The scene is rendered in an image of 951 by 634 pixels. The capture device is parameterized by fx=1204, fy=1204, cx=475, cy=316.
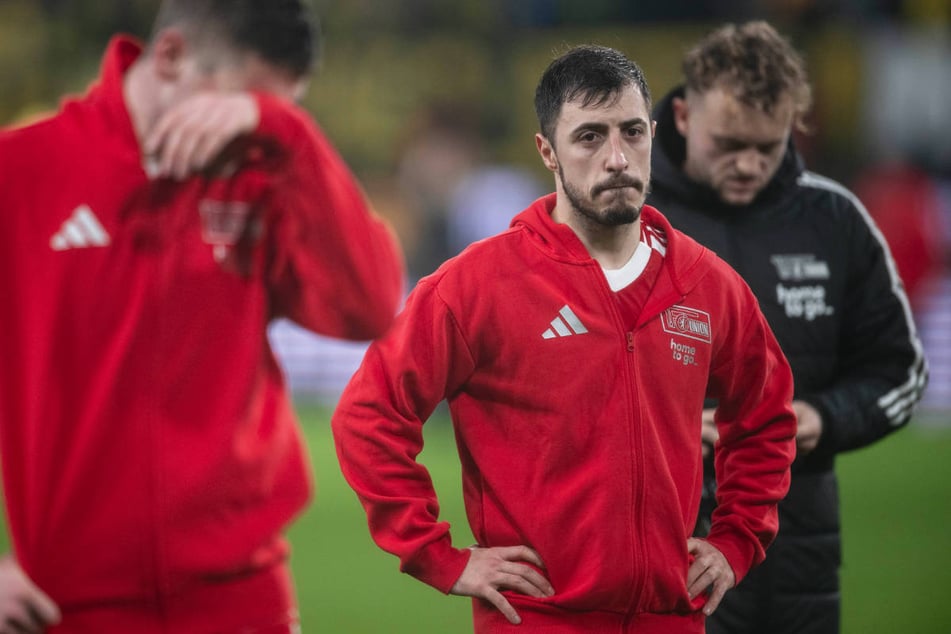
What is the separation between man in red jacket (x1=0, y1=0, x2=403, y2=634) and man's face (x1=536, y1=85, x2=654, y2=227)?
0.43 m

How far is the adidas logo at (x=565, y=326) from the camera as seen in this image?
91.9 inches

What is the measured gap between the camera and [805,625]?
2.96 m

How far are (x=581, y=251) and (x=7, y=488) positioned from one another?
1.15m

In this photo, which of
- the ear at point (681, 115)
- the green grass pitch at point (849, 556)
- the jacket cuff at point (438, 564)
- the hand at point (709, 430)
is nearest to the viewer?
the jacket cuff at point (438, 564)

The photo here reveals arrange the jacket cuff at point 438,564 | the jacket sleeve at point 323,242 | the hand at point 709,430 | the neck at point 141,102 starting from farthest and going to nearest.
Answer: the hand at point 709,430 → the jacket cuff at point 438,564 → the neck at point 141,102 → the jacket sleeve at point 323,242

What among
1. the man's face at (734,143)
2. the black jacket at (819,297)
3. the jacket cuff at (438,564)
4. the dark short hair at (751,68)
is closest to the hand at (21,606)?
the jacket cuff at (438,564)

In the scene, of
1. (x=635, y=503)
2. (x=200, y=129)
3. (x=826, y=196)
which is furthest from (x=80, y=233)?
(x=826, y=196)

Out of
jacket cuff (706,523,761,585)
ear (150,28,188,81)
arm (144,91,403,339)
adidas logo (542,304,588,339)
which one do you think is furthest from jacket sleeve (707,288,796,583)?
ear (150,28,188,81)

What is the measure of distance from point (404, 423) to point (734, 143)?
112 cm

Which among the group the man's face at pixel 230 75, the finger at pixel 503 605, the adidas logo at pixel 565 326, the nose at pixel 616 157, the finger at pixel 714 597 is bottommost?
the finger at pixel 714 597

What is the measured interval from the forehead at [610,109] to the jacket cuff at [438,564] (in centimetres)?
86

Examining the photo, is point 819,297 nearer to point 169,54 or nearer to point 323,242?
point 323,242

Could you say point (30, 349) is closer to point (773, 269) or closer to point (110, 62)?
point (110, 62)

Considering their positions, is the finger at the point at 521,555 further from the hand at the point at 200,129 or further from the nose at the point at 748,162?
the nose at the point at 748,162
